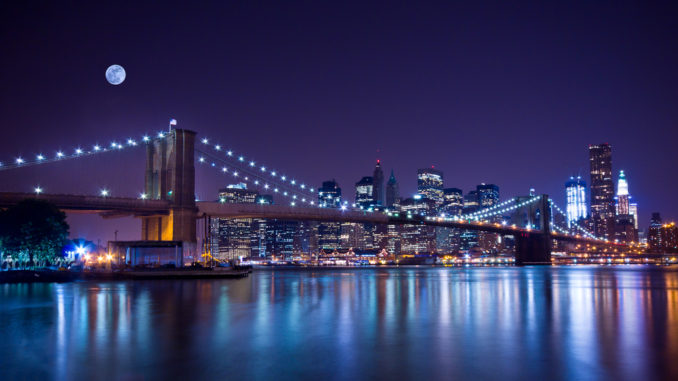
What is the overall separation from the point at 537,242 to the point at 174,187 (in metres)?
81.4

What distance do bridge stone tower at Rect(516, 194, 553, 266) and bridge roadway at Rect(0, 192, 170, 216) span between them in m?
75.5

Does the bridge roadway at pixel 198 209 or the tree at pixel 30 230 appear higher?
the bridge roadway at pixel 198 209

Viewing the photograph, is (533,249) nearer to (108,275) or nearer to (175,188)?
(175,188)

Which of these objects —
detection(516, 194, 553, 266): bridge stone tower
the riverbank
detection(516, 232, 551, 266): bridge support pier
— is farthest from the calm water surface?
detection(516, 232, 551, 266): bridge support pier

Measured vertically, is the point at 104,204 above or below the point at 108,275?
above

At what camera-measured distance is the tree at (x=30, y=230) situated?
160ft

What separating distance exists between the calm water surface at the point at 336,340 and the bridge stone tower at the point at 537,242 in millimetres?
89893

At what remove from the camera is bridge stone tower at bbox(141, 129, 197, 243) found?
5978 cm

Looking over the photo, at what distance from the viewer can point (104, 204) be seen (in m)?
57.9

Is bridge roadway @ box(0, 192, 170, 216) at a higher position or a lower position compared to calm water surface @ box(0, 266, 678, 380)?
higher

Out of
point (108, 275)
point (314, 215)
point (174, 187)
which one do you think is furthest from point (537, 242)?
point (108, 275)

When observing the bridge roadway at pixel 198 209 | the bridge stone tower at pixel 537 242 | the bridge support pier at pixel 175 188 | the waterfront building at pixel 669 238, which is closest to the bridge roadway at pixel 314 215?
the bridge roadway at pixel 198 209

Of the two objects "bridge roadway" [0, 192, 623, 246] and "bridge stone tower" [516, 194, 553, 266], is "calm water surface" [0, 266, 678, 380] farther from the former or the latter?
"bridge stone tower" [516, 194, 553, 266]

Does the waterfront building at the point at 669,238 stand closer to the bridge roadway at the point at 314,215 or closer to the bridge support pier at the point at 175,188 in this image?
the bridge roadway at the point at 314,215
